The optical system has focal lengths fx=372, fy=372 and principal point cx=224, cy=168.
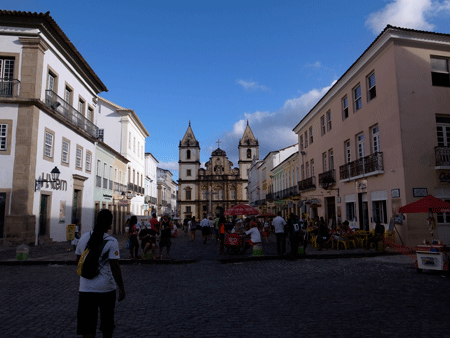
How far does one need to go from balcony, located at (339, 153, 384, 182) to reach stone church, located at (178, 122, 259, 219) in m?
63.1

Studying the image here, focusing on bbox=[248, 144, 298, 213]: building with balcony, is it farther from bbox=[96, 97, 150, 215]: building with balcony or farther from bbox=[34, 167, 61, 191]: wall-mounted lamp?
bbox=[34, 167, 61, 191]: wall-mounted lamp

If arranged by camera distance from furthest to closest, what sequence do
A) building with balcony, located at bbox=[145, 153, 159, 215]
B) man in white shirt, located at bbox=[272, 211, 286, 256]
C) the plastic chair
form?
building with balcony, located at bbox=[145, 153, 159, 215], the plastic chair, man in white shirt, located at bbox=[272, 211, 286, 256]

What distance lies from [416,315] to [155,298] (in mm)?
4507

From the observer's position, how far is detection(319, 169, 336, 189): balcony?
2302 centimetres

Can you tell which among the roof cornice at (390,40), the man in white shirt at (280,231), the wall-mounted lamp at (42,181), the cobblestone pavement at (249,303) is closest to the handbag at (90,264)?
the cobblestone pavement at (249,303)

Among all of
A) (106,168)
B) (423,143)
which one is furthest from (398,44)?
(106,168)

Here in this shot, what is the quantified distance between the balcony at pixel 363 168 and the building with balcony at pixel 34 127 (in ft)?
49.7

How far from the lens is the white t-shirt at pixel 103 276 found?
375 centimetres

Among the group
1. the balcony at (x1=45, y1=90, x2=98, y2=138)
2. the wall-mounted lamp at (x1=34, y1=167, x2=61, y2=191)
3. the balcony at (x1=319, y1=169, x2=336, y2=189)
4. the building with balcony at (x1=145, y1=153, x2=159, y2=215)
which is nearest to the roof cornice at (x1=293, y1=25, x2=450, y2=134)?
the balcony at (x1=319, y1=169, x2=336, y2=189)

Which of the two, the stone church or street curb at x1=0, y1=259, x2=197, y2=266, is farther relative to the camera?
the stone church

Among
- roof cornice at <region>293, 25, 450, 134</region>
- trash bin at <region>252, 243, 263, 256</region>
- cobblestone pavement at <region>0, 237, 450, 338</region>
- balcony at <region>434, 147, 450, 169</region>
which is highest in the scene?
roof cornice at <region>293, 25, 450, 134</region>

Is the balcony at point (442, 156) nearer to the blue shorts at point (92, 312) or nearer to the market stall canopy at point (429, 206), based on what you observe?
the market stall canopy at point (429, 206)

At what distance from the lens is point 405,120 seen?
50.9ft

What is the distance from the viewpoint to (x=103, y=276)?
12.5ft
